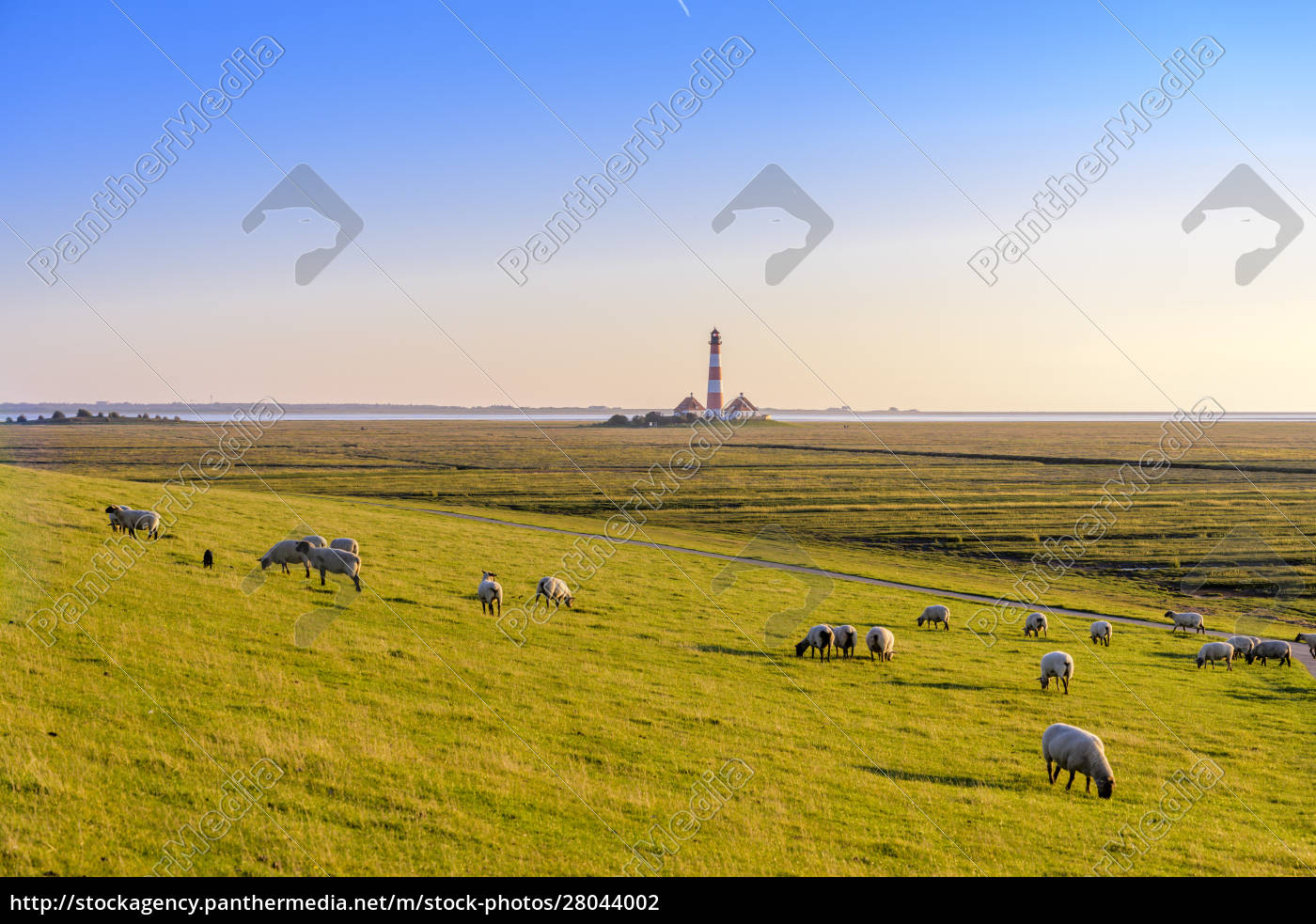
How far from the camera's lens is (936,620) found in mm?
33812

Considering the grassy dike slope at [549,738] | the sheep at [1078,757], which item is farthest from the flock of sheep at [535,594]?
the sheep at [1078,757]

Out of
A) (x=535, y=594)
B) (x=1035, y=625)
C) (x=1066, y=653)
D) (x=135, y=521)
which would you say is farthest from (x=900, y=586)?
(x=135, y=521)

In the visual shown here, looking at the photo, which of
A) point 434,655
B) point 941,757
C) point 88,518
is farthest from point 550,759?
point 88,518

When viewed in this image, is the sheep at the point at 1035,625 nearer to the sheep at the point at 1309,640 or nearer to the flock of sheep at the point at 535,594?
the sheep at the point at 1309,640

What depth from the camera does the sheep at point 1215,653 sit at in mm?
30594

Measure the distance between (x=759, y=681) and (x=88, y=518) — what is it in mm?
25880

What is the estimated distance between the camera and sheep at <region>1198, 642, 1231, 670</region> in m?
30.6

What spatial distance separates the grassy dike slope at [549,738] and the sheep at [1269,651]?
51.9 inches

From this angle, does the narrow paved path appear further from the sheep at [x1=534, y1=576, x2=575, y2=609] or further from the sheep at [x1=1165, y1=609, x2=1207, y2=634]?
the sheep at [x1=534, y1=576, x2=575, y2=609]

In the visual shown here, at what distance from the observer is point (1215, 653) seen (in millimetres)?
30719

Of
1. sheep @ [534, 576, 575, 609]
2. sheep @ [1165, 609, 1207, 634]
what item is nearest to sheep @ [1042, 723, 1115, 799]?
sheep @ [534, 576, 575, 609]

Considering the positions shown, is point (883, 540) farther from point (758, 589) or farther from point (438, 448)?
point (438, 448)

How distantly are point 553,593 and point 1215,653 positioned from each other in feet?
81.9

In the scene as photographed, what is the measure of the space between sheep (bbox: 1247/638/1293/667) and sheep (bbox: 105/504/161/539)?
137ft
